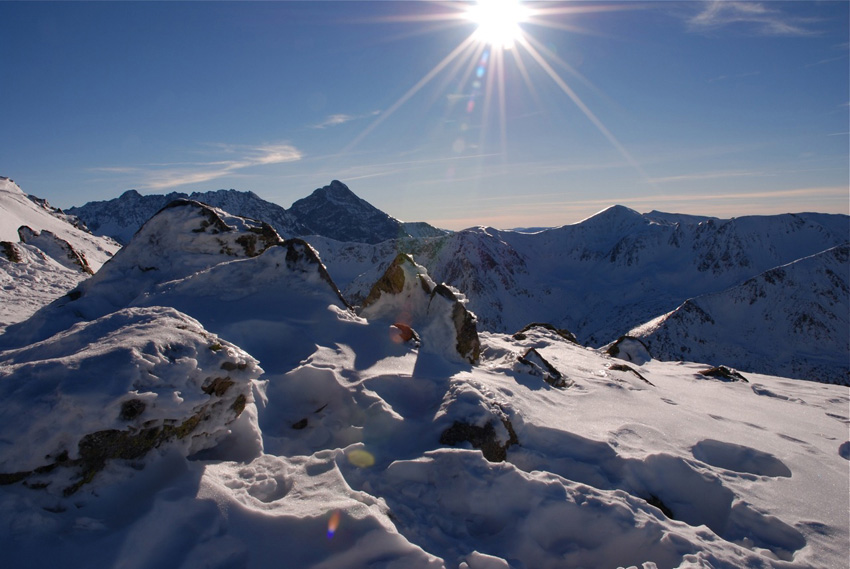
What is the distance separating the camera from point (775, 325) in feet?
332

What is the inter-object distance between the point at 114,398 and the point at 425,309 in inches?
408

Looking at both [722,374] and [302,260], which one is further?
[722,374]

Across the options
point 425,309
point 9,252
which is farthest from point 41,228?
point 425,309

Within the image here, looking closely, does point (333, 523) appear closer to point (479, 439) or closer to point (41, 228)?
point (479, 439)

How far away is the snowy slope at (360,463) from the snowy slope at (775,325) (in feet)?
295

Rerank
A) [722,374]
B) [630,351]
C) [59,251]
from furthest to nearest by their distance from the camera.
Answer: [630,351]
[59,251]
[722,374]

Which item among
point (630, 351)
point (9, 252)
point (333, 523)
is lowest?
point (630, 351)

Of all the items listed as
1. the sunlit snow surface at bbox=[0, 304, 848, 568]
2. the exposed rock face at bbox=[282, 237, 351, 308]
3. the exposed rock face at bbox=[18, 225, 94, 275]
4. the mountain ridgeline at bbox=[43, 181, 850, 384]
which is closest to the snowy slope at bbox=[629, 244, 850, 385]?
the mountain ridgeline at bbox=[43, 181, 850, 384]

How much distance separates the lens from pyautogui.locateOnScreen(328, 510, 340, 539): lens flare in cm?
471

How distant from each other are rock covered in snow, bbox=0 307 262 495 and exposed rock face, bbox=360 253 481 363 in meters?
Answer: 7.58

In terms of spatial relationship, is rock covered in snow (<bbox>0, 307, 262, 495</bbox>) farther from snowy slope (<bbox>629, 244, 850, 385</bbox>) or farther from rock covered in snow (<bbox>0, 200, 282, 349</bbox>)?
snowy slope (<bbox>629, 244, 850, 385</bbox>)

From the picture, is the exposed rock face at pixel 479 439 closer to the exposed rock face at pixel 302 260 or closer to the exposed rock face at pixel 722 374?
the exposed rock face at pixel 302 260

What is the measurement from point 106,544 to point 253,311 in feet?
25.4

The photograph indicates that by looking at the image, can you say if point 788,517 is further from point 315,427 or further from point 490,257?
point 490,257
